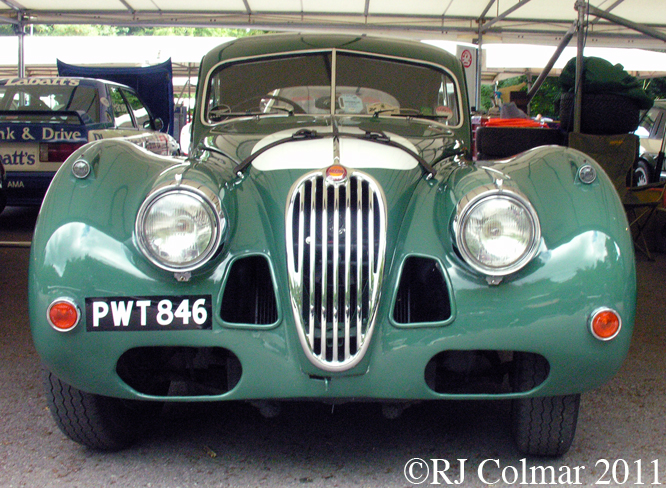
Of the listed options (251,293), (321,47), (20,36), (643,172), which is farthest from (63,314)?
(20,36)

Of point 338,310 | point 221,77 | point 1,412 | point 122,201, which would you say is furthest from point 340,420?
point 221,77

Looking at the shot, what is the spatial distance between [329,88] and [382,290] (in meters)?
1.57

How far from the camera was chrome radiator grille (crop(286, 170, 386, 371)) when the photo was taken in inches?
84.1

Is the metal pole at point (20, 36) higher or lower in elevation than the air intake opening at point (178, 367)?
higher

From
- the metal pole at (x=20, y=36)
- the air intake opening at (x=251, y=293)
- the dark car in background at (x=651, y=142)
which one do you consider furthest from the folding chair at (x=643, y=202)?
the metal pole at (x=20, y=36)

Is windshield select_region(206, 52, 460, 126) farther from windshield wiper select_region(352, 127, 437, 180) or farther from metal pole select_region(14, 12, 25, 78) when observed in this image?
metal pole select_region(14, 12, 25, 78)

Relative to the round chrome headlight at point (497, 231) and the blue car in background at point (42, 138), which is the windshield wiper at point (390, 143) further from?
the blue car in background at point (42, 138)

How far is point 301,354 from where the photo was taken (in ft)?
6.98

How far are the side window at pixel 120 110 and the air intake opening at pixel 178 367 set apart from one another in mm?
6047

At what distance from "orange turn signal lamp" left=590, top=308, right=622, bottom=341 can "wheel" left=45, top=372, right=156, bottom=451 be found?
63.8 inches

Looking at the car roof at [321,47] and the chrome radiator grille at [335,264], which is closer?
the chrome radiator grille at [335,264]

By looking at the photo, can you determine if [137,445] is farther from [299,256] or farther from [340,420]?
[299,256]

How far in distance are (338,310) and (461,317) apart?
0.38m

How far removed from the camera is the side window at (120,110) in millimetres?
8055
